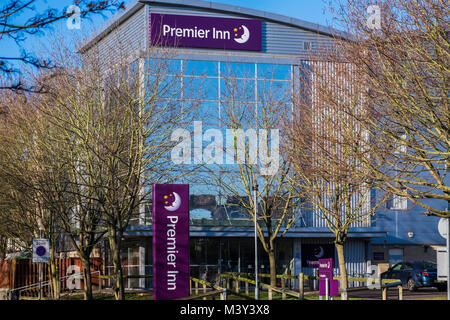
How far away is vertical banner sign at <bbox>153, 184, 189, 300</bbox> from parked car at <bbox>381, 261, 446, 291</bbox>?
16797 millimetres

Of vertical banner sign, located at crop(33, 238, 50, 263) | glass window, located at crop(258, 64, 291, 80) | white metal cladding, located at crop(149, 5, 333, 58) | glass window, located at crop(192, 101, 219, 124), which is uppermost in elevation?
white metal cladding, located at crop(149, 5, 333, 58)

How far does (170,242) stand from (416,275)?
17623 millimetres

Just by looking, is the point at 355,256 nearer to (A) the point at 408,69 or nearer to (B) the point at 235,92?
(B) the point at 235,92

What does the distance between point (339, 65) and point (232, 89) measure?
306 inches

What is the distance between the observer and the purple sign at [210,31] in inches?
1490

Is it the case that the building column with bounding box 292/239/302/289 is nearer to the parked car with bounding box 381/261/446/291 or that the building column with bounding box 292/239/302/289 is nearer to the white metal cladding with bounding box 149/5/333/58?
the parked car with bounding box 381/261/446/291

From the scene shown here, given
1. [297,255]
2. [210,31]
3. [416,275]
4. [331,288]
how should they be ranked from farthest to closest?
[210,31]
[297,255]
[416,275]
[331,288]

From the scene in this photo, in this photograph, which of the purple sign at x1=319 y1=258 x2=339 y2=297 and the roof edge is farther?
the roof edge

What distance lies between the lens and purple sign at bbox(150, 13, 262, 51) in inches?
1490

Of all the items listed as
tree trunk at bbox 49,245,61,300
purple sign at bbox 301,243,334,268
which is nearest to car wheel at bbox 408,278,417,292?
purple sign at bbox 301,243,334,268

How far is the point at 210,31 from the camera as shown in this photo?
38906mm

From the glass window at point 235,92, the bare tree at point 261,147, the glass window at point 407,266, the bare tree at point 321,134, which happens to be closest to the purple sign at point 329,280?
the bare tree at point 321,134

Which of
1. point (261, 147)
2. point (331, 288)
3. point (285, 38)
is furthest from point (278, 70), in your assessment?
point (331, 288)

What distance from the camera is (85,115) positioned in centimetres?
2450
